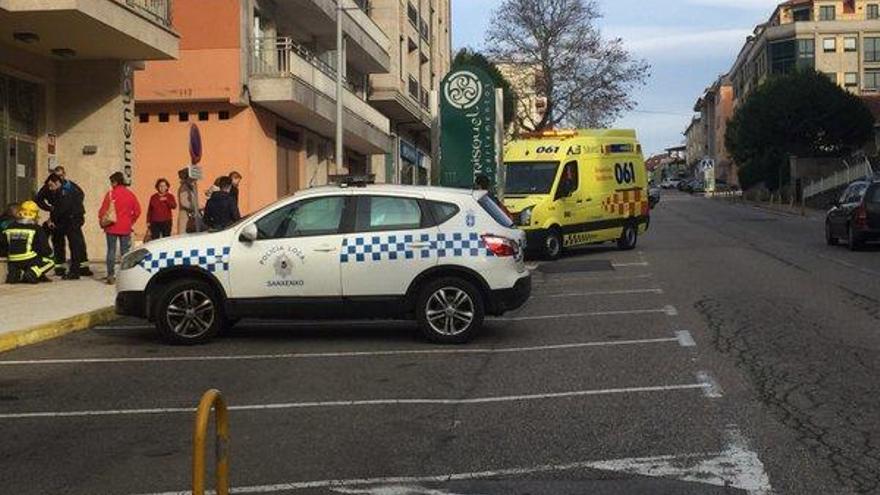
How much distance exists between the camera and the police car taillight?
390 inches

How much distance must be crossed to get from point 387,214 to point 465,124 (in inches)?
494

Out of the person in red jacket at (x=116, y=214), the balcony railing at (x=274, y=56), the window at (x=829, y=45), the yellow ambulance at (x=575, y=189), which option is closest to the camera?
the person in red jacket at (x=116, y=214)

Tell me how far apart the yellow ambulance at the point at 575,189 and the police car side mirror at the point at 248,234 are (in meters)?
10.5

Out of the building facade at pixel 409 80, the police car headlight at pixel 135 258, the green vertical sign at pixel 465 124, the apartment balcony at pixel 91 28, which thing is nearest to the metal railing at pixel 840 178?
the building facade at pixel 409 80

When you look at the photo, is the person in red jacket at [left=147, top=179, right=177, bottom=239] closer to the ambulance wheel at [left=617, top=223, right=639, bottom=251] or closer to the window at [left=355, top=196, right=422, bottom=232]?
the window at [left=355, top=196, right=422, bottom=232]

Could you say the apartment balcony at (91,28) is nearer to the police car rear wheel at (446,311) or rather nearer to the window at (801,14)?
the police car rear wheel at (446,311)

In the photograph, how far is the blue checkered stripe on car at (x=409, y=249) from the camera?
988cm

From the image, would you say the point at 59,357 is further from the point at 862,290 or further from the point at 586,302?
the point at 862,290

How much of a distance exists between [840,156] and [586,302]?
1994 inches

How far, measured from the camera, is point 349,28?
104ft

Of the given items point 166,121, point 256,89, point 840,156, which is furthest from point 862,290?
point 840,156

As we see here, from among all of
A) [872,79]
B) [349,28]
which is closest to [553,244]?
[349,28]

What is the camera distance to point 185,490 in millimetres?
5086

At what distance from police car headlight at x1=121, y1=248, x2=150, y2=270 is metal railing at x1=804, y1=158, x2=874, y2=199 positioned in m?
44.1
